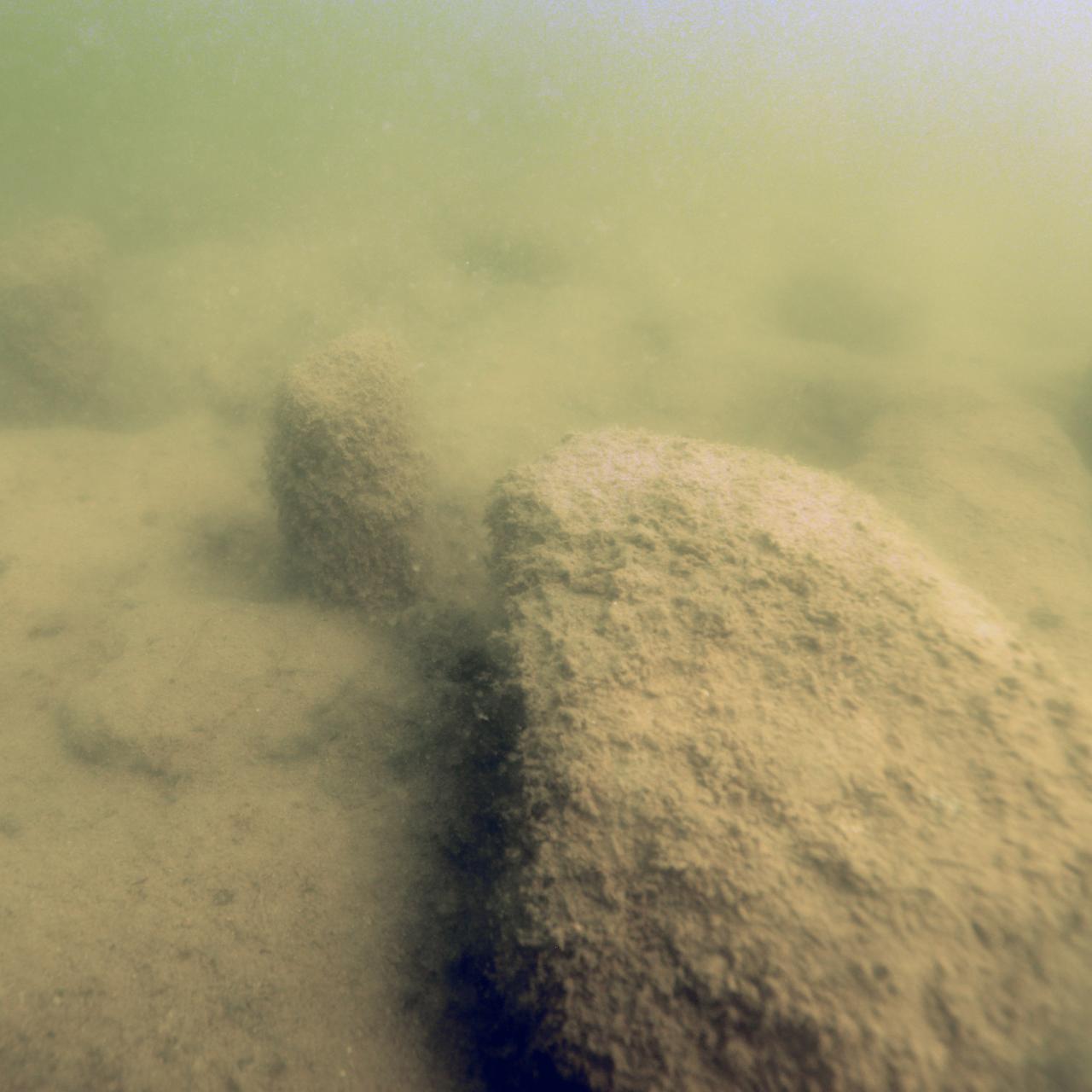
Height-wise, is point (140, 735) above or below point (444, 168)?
below

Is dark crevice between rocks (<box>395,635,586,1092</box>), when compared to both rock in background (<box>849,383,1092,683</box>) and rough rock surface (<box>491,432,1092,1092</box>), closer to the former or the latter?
rough rock surface (<box>491,432,1092,1092</box>)

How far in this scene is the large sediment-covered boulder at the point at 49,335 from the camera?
24.3 feet

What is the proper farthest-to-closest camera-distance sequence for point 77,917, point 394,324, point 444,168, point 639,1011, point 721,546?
point 444,168 → point 394,324 → point 721,546 → point 77,917 → point 639,1011

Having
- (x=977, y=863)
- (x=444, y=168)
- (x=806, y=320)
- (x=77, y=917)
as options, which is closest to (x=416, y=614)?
(x=77, y=917)

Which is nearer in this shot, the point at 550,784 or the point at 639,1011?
the point at 639,1011

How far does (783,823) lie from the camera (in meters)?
1.66

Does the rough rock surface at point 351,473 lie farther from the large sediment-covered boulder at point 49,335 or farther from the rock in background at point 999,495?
the large sediment-covered boulder at point 49,335

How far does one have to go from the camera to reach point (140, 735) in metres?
3.16

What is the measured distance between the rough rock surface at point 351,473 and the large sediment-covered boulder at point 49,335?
5.58 metres

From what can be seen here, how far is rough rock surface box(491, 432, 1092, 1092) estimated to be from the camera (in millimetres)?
1333

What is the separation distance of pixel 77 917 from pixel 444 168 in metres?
19.7

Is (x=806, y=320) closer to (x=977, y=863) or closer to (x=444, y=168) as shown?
(x=977, y=863)

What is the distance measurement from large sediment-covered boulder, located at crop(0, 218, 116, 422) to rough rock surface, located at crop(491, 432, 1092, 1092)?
26.3ft

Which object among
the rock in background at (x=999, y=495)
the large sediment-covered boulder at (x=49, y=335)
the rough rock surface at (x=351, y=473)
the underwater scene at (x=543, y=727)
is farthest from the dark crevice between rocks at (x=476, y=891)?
the large sediment-covered boulder at (x=49, y=335)
